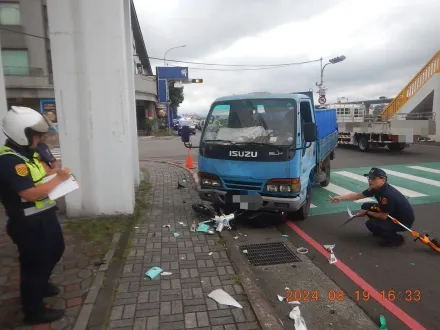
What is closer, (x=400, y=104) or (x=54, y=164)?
(x=54, y=164)

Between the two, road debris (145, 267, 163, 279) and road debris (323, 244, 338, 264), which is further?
road debris (323, 244, 338, 264)

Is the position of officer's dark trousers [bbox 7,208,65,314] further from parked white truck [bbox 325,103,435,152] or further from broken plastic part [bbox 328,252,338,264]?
parked white truck [bbox 325,103,435,152]

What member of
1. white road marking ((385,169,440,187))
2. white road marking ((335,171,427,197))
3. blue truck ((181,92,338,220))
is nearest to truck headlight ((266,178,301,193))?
blue truck ((181,92,338,220))

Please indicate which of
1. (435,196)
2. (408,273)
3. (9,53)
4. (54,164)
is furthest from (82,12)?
(9,53)

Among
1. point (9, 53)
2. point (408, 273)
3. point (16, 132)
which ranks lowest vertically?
point (408, 273)

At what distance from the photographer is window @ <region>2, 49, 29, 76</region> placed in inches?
952

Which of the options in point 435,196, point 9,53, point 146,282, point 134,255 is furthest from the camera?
point 9,53

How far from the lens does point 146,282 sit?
3.70 metres

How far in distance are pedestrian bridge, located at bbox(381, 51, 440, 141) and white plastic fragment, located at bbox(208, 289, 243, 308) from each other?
1768 centimetres

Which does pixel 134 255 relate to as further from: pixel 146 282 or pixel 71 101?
pixel 71 101

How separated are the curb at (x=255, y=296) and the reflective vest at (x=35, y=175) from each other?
6.96 ft

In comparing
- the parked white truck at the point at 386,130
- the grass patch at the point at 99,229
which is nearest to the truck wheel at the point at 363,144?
the parked white truck at the point at 386,130

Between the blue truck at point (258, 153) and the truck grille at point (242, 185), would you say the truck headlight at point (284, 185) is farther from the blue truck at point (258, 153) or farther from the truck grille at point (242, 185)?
the truck grille at point (242, 185)

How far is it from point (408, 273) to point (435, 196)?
174 inches
